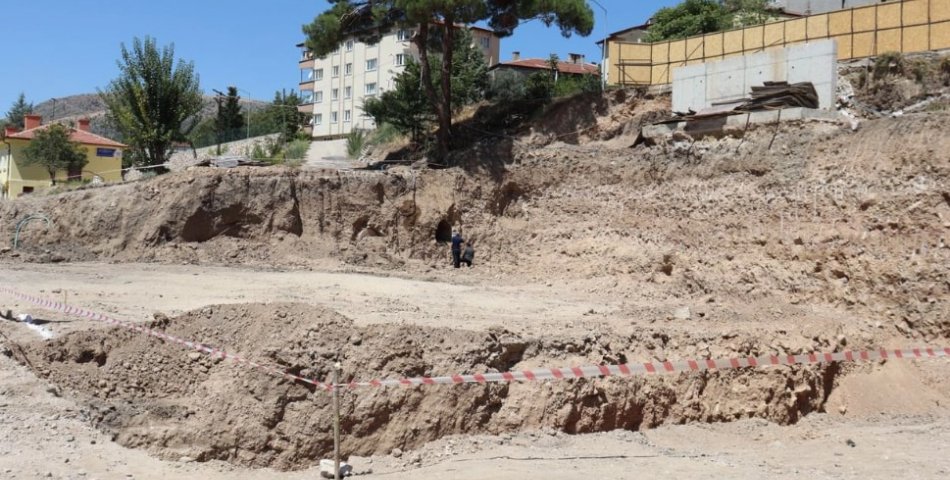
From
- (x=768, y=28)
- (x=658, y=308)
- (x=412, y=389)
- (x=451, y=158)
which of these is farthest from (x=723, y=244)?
(x=412, y=389)

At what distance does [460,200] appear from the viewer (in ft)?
74.1

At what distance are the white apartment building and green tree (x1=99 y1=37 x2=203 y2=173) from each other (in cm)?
2489

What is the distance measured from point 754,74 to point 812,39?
229cm

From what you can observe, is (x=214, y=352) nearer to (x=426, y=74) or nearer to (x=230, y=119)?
(x=426, y=74)

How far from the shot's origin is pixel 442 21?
24.7m

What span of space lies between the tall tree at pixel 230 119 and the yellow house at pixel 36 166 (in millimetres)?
11052

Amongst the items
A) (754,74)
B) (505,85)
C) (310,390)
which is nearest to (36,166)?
(505,85)

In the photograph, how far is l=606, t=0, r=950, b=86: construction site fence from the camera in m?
19.6

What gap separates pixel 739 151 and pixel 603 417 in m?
11.0

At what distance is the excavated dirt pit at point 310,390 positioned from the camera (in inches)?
338

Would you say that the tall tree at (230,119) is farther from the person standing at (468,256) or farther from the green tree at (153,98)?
the person standing at (468,256)

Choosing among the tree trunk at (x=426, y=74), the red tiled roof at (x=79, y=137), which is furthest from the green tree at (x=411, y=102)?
the red tiled roof at (x=79, y=137)

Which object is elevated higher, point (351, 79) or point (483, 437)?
point (351, 79)

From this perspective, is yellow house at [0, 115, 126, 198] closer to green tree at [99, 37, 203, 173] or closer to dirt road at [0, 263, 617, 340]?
green tree at [99, 37, 203, 173]
